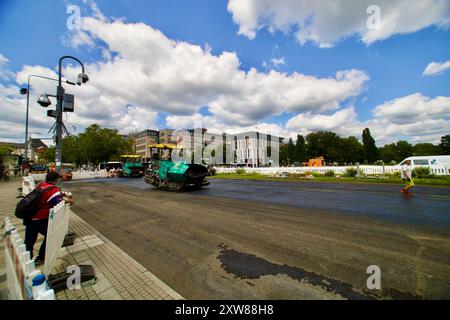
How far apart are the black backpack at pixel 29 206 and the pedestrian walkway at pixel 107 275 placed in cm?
97

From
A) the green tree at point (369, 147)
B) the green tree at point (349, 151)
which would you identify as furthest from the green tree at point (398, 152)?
the green tree at point (369, 147)

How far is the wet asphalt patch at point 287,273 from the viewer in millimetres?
2320

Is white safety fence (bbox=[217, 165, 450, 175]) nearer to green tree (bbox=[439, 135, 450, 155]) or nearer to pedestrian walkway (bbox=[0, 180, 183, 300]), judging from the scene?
pedestrian walkway (bbox=[0, 180, 183, 300])

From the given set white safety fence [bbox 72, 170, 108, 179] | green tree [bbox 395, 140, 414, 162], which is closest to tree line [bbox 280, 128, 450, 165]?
green tree [bbox 395, 140, 414, 162]

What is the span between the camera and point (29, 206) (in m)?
3.14

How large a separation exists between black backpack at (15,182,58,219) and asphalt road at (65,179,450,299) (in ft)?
5.57

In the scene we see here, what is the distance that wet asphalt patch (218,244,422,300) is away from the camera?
7.61 ft

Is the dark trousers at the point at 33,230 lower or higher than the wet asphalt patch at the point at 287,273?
higher

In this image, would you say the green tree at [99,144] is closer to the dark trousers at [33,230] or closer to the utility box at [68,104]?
the utility box at [68,104]
